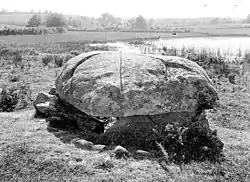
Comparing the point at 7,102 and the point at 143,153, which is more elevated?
the point at 7,102

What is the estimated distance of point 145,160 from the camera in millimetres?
6047

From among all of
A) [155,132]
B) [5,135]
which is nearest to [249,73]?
[155,132]

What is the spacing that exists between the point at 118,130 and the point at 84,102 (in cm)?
116

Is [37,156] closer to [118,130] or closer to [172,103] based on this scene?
[118,130]

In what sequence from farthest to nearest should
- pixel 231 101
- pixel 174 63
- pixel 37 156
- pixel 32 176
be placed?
1. pixel 231 101
2. pixel 174 63
3. pixel 37 156
4. pixel 32 176

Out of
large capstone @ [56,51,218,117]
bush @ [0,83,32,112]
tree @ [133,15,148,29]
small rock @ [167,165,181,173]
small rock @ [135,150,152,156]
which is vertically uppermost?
tree @ [133,15,148,29]

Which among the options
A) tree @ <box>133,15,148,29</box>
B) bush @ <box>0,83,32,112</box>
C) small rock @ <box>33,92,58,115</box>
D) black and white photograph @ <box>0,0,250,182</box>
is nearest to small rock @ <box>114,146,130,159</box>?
black and white photograph @ <box>0,0,250,182</box>

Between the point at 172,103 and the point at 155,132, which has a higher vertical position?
the point at 172,103

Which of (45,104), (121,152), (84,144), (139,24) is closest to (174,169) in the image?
(121,152)

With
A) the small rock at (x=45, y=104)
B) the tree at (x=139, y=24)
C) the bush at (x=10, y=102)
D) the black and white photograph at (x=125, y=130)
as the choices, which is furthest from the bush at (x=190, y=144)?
the tree at (x=139, y=24)

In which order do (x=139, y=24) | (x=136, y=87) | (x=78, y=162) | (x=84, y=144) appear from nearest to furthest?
(x=78, y=162) < (x=84, y=144) < (x=136, y=87) < (x=139, y=24)

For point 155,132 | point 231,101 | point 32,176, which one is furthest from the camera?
point 231,101

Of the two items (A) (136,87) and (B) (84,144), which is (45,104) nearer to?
(B) (84,144)

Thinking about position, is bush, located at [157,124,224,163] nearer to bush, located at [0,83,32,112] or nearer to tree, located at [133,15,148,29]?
bush, located at [0,83,32,112]
